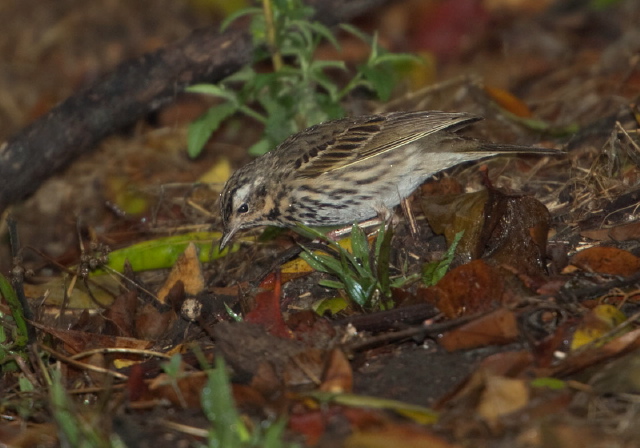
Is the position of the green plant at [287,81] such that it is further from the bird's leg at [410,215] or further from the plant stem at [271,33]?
the bird's leg at [410,215]

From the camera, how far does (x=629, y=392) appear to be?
3955mm

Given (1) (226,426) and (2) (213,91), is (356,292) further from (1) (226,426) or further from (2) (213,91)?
(2) (213,91)

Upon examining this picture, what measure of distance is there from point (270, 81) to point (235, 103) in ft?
1.51

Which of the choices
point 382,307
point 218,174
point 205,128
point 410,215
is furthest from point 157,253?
point 382,307

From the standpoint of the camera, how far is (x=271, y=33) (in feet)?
22.1

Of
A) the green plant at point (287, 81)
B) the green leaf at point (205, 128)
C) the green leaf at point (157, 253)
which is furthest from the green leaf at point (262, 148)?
the green leaf at point (157, 253)

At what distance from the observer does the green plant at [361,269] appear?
487cm

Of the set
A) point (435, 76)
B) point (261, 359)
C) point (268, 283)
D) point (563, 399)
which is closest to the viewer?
point (563, 399)

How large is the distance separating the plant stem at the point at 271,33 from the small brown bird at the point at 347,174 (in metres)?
1.02

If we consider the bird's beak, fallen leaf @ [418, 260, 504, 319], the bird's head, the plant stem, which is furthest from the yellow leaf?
fallen leaf @ [418, 260, 504, 319]

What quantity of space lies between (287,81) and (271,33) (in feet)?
1.40

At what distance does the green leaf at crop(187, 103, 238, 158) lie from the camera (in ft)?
22.6

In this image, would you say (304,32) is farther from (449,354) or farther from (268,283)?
(449,354)

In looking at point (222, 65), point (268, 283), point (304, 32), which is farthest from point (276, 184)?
point (222, 65)
